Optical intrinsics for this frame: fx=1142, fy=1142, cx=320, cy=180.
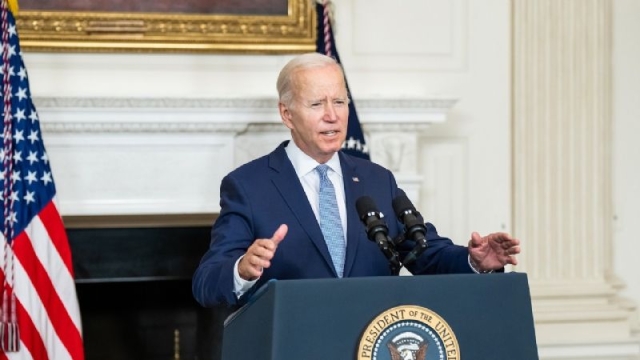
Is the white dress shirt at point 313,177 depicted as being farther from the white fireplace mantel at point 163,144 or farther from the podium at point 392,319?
the white fireplace mantel at point 163,144

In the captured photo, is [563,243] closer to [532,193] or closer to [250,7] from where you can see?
[532,193]

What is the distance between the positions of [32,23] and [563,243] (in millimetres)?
2637

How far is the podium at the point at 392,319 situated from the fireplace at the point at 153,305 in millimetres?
2765

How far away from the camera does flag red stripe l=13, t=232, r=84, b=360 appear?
441 centimetres

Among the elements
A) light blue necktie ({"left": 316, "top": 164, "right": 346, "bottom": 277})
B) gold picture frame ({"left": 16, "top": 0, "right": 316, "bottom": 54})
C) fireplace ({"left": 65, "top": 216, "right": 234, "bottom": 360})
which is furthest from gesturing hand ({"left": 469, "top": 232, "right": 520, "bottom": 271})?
fireplace ({"left": 65, "top": 216, "right": 234, "bottom": 360})

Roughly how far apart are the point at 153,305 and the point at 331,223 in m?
2.54

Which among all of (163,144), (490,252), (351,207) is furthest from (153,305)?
(490,252)

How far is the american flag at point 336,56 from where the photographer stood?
476 centimetres

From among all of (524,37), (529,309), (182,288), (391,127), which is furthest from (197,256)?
(529,309)

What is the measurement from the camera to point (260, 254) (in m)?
2.46

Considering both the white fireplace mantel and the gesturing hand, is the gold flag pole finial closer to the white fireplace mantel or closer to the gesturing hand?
the white fireplace mantel

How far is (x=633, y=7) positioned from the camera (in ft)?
18.5

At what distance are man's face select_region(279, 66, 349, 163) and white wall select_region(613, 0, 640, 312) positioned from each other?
281 cm

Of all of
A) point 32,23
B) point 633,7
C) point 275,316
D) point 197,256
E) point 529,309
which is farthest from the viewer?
point 633,7
